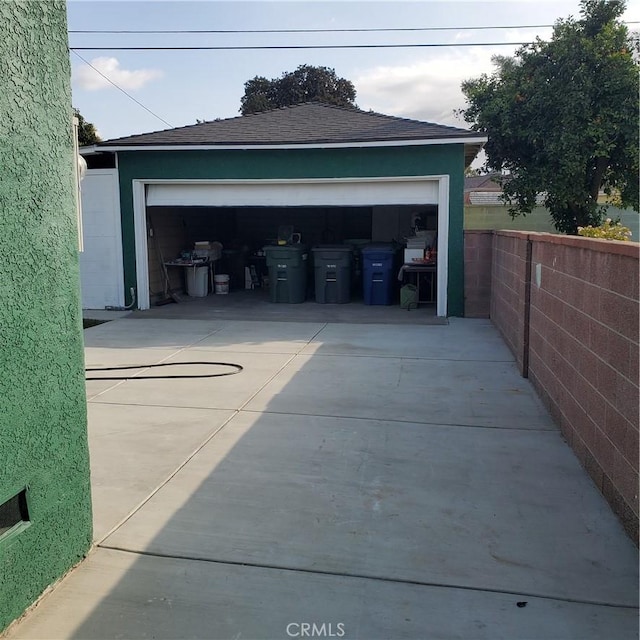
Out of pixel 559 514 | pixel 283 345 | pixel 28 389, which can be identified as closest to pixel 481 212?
pixel 283 345

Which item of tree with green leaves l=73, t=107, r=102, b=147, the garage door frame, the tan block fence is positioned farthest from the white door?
tree with green leaves l=73, t=107, r=102, b=147

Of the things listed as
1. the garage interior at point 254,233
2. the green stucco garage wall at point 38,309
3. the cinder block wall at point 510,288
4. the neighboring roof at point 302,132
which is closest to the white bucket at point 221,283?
the garage interior at point 254,233

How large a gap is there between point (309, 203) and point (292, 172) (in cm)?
62

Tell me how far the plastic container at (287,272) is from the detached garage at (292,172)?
1244mm

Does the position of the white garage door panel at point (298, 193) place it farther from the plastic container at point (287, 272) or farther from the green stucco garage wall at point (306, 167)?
the plastic container at point (287, 272)

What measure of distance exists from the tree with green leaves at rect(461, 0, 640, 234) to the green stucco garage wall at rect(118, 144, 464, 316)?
13.0 feet

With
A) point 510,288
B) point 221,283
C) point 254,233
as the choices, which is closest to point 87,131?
point 254,233

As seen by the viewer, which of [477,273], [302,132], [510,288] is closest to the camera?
[510,288]

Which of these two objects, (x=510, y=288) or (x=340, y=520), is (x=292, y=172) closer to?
(x=510, y=288)

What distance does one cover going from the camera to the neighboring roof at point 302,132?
36.9 ft

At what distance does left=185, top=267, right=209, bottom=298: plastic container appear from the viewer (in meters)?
14.3

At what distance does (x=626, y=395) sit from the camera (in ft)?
11.4

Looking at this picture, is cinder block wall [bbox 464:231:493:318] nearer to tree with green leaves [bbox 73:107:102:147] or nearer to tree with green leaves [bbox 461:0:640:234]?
tree with green leaves [bbox 461:0:640:234]

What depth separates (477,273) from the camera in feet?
37.3
